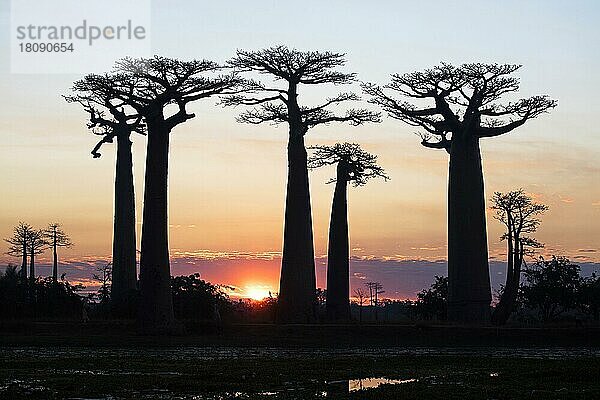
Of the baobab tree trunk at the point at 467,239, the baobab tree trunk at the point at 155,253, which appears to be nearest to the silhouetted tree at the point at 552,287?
the baobab tree trunk at the point at 467,239

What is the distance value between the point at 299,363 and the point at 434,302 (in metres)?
35.3

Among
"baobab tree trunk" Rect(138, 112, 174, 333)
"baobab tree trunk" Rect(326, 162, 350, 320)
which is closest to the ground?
"baobab tree trunk" Rect(138, 112, 174, 333)

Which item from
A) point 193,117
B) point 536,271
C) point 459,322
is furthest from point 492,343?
point 536,271

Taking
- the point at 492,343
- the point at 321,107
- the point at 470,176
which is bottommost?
the point at 492,343

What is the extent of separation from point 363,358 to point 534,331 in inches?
395

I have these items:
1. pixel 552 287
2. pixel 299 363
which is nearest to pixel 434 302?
pixel 552 287

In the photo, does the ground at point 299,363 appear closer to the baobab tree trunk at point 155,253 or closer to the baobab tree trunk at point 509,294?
the baobab tree trunk at point 155,253

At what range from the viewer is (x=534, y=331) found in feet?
117

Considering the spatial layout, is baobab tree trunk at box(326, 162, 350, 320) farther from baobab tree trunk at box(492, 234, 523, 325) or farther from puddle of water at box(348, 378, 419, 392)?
puddle of water at box(348, 378, 419, 392)

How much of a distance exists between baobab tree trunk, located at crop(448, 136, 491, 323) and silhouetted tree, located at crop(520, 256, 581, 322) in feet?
38.7

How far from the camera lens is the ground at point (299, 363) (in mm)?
18703

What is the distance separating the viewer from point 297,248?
152 ft

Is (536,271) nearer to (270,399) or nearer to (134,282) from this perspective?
(134,282)

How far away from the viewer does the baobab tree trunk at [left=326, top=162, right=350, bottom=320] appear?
171 ft
